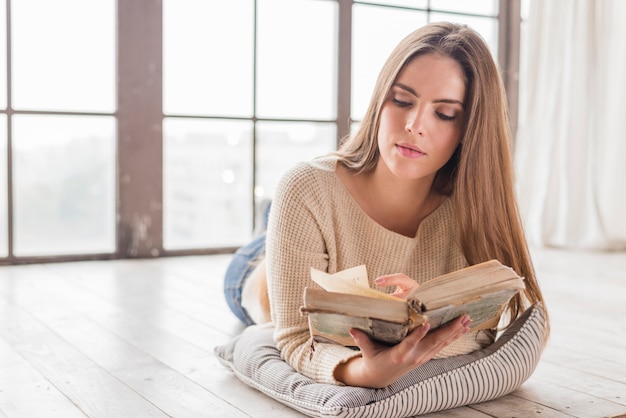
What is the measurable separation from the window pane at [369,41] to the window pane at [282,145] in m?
0.23

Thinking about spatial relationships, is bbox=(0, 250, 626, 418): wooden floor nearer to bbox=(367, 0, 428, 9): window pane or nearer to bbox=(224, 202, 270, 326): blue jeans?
bbox=(224, 202, 270, 326): blue jeans

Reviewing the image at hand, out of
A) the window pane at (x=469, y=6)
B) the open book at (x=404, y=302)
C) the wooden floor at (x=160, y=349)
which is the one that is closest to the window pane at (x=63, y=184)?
the wooden floor at (x=160, y=349)

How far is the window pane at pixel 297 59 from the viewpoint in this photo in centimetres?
422

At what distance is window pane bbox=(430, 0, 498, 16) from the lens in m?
4.76

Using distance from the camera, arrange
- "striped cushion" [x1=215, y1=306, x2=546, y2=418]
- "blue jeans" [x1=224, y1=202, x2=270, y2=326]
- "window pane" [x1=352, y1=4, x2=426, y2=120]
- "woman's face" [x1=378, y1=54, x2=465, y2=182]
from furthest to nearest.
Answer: "window pane" [x1=352, y1=4, x2=426, y2=120] → "blue jeans" [x1=224, y1=202, x2=270, y2=326] → "woman's face" [x1=378, y1=54, x2=465, y2=182] → "striped cushion" [x1=215, y1=306, x2=546, y2=418]

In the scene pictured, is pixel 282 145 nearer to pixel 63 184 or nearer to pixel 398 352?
pixel 63 184

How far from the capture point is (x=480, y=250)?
178 cm

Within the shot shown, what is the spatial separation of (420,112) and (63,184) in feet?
8.57

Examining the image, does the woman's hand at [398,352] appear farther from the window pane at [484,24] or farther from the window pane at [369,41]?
the window pane at [484,24]

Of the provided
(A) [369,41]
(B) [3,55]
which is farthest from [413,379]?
(A) [369,41]

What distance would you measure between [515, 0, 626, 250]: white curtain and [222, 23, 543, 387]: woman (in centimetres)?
287

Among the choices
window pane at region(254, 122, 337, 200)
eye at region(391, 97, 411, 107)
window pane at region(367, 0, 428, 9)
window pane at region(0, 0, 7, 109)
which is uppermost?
window pane at region(367, 0, 428, 9)

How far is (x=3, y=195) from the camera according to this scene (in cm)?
363

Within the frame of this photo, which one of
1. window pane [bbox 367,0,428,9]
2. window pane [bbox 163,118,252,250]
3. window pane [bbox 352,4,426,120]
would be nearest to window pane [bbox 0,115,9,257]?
window pane [bbox 163,118,252,250]
